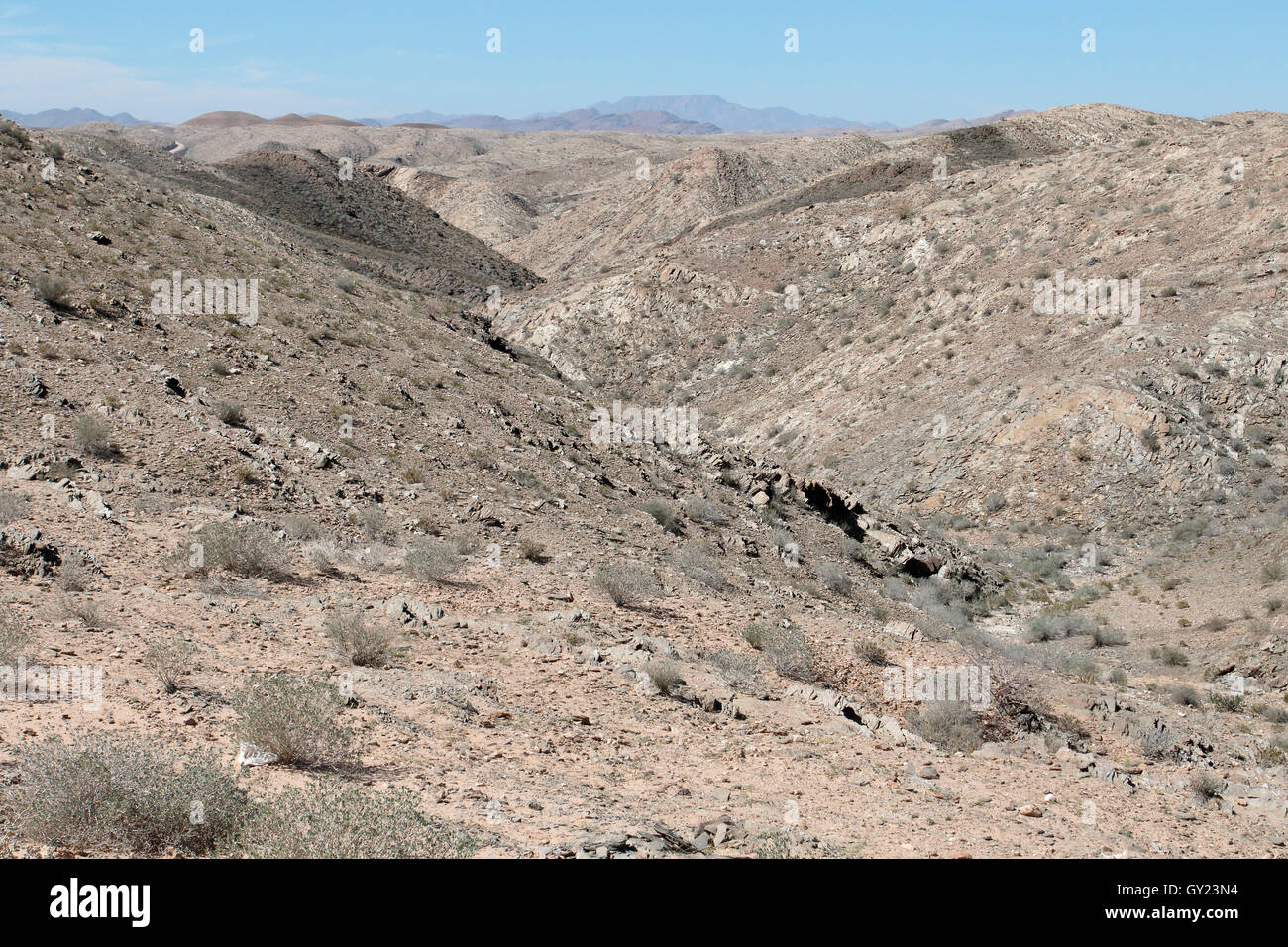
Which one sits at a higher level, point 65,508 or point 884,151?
point 884,151

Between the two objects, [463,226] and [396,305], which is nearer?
[396,305]

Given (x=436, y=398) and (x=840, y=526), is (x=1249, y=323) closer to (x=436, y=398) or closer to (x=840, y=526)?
(x=840, y=526)

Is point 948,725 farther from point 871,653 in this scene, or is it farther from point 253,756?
point 253,756

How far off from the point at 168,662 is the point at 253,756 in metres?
1.43

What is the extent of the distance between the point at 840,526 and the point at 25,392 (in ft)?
41.6

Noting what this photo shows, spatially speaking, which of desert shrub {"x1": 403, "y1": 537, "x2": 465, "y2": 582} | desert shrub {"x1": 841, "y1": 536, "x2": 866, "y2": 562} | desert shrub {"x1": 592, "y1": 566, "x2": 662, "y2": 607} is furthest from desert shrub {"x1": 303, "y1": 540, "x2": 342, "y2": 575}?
desert shrub {"x1": 841, "y1": 536, "x2": 866, "y2": 562}

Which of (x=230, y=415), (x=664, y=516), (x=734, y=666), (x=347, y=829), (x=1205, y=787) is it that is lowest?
(x=1205, y=787)

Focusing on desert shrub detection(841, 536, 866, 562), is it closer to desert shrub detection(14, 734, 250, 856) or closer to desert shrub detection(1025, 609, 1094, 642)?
desert shrub detection(1025, 609, 1094, 642)

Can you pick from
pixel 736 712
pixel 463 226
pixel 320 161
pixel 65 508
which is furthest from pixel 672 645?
pixel 463 226

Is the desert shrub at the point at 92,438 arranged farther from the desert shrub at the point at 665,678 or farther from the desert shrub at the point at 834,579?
the desert shrub at the point at 834,579

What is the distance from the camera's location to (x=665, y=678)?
25.9 ft

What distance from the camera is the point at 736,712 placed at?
767cm

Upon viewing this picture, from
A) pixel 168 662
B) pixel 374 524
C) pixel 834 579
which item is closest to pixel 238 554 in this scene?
pixel 374 524

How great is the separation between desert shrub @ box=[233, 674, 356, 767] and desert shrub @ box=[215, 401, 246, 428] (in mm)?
7030
